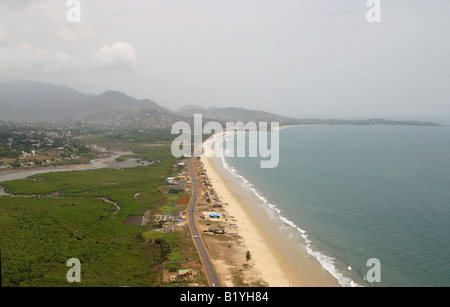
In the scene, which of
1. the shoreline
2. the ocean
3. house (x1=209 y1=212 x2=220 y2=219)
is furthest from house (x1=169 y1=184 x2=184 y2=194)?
the shoreline

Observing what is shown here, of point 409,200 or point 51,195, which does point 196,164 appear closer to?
point 51,195

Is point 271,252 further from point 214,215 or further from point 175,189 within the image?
point 175,189

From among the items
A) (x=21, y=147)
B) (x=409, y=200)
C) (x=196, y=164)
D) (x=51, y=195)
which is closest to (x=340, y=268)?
(x=409, y=200)

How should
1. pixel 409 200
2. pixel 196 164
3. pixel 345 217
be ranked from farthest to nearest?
pixel 196 164, pixel 409 200, pixel 345 217

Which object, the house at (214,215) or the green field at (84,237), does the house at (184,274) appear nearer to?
the green field at (84,237)
